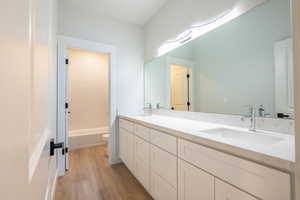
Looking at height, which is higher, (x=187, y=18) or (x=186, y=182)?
(x=187, y=18)

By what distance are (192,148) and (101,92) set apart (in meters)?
3.58

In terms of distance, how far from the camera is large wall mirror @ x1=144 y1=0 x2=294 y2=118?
1146 mm

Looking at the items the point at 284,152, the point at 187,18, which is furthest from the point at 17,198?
the point at 187,18

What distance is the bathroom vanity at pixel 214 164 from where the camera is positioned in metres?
0.67

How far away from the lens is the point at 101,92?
4.20m

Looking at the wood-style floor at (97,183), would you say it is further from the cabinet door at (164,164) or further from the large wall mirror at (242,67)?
the large wall mirror at (242,67)

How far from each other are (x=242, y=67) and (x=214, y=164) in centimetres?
97

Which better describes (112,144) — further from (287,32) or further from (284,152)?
(287,32)

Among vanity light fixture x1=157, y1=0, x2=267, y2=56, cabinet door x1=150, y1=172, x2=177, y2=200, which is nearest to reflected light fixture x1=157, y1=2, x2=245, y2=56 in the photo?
vanity light fixture x1=157, y1=0, x2=267, y2=56

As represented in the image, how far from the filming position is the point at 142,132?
1.79 meters

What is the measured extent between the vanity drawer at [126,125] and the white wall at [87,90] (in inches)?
62.9

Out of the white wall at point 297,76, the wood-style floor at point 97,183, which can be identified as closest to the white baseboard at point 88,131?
the wood-style floor at point 97,183

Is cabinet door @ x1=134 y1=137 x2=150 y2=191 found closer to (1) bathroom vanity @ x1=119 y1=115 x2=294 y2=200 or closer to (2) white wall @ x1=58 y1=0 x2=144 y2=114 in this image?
(1) bathroom vanity @ x1=119 y1=115 x2=294 y2=200

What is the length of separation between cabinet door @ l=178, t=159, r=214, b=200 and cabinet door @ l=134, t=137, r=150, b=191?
0.55 meters
